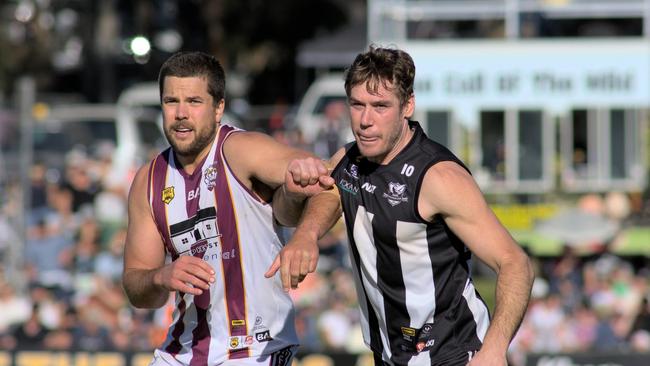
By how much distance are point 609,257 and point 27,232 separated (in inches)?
328

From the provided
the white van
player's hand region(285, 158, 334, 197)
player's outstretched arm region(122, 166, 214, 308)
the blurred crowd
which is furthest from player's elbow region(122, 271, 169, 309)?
the white van

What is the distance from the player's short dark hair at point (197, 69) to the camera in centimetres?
566

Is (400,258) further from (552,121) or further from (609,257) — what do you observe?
(552,121)

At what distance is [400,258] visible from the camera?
538 cm

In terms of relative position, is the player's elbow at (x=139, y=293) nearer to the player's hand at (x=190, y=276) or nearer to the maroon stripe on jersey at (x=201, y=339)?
the maroon stripe on jersey at (x=201, y=339)

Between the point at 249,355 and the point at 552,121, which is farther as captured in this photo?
the point at 552,121

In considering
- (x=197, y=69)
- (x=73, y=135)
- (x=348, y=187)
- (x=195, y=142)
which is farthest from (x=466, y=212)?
(x=73, y=135)

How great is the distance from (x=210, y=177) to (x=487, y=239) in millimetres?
1427

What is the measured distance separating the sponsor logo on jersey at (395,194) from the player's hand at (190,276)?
85 centimetres

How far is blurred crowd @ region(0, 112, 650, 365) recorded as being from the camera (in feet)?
43.1

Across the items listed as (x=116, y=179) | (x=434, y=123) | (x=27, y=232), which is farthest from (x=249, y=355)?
(x=434, y=123)

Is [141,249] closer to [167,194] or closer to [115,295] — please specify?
[167,194]

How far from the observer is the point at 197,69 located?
5664 mm

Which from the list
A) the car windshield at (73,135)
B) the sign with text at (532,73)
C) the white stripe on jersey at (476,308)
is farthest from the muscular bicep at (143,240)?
the sign with text at (532,73)
